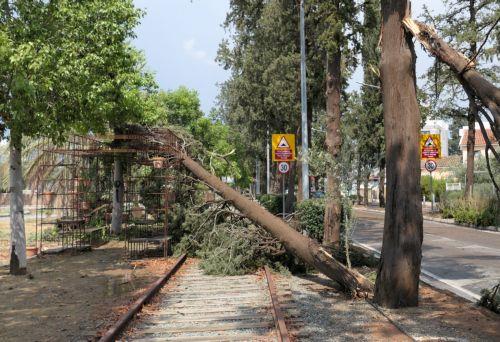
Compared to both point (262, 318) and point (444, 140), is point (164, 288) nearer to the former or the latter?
point (262, 318)

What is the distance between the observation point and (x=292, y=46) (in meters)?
29.4

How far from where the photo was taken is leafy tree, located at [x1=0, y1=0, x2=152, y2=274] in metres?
9.91

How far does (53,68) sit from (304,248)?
6.17 m

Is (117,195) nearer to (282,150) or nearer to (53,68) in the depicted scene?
(282,150)

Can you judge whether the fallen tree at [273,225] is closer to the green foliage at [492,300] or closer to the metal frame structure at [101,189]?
the metal frame structure at [101,189]

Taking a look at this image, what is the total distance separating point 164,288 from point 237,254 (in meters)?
2.48

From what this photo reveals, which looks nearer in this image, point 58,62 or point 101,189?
point 58,62

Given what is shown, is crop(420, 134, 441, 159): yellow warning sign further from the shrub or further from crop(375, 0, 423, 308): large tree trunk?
crop(375, 0, 423, 308): large tree trunk

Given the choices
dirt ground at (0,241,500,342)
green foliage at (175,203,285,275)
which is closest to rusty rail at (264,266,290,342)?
dirt ground at (0,241,500,342)

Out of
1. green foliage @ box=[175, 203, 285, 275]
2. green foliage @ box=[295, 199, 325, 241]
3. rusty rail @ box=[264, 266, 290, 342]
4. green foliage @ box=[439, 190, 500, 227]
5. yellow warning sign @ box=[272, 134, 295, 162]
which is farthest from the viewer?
green foliage @ box=[439, 190, 500, 227]

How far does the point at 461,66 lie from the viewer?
26.3 feet

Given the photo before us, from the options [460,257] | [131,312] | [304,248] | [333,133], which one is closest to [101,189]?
[333,133]

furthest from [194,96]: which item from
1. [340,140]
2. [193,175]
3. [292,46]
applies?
[340,140]

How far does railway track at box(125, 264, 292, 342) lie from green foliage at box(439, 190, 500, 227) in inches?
688
